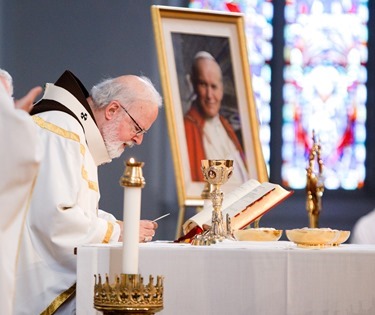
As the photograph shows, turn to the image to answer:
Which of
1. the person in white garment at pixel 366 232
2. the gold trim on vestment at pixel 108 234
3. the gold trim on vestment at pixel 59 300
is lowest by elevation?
the gold trim on vestment at pixel 59 300

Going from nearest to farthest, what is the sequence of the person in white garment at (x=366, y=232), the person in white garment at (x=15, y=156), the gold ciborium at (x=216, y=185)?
the person in white garment at (x=15, y=156) < the gold ciborium at (x=216, y=185) < the person in white garment at (x=366, y=232)

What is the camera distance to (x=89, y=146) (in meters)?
5.11

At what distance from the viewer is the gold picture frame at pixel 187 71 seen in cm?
825

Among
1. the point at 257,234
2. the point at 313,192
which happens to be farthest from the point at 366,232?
the point at 313,192

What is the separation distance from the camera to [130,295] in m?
2.99

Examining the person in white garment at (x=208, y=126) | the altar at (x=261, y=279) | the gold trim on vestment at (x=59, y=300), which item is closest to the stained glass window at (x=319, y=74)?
the person in white garment at (x=208, y=126)

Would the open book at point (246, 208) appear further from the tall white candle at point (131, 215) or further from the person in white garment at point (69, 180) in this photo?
the tall white candle at point (131, 215)

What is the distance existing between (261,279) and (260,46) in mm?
7092

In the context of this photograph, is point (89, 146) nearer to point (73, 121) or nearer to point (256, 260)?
point (73, 121)

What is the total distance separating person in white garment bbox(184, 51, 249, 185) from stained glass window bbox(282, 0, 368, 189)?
1.73m

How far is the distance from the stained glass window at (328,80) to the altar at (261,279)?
6.80 metres

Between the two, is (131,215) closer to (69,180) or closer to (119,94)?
(69,180)

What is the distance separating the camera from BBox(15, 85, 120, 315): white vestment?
14.4 feet

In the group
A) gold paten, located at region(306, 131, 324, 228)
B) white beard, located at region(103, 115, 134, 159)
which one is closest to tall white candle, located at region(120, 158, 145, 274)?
white beard, located at region(103, 115, 134, 159)
